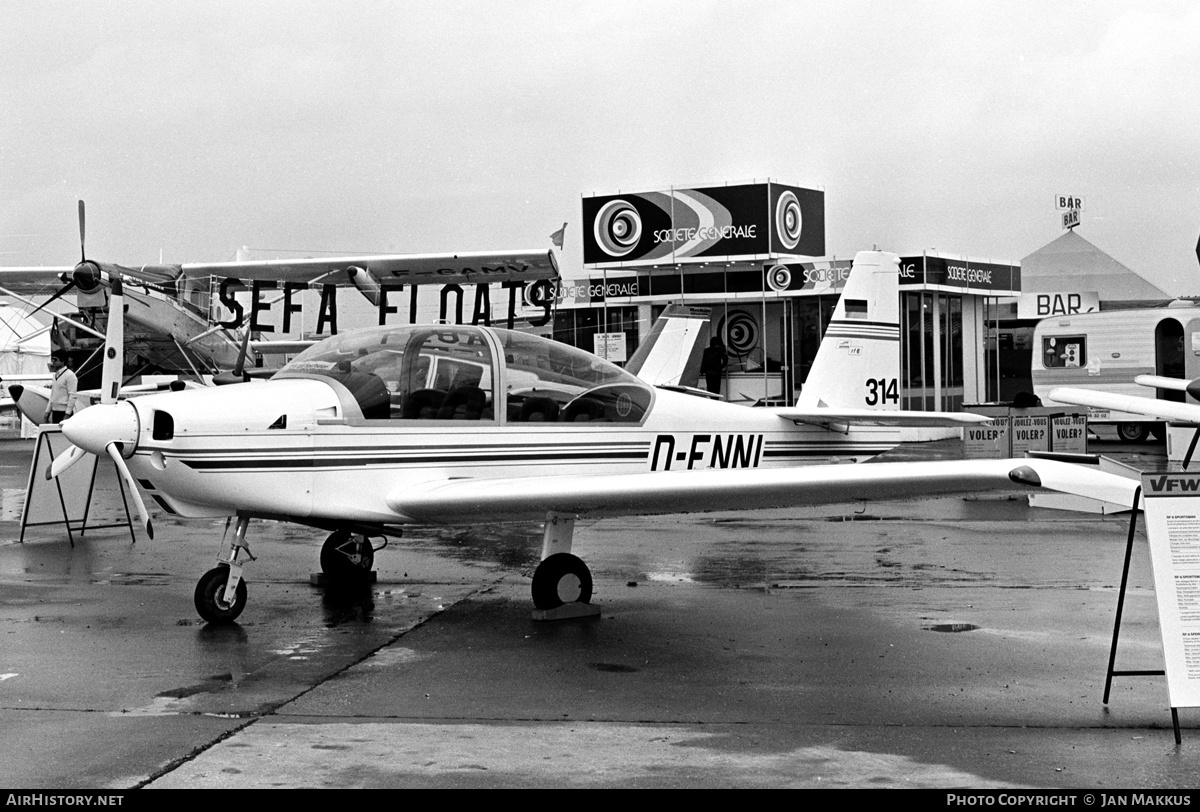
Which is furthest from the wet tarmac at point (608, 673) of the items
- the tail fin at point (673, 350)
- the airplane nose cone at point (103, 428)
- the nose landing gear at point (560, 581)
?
the tail fin at point (673, 350)

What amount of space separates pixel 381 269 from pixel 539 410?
22.5 metres

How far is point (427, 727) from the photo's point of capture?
5520 millimetres

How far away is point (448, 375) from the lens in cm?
870

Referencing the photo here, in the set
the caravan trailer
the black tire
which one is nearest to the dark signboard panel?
the caravan trailer

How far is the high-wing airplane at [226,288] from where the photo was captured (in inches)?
1031

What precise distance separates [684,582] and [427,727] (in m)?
4.51

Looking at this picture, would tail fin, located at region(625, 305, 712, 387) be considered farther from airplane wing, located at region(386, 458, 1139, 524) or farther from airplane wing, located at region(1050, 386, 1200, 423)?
A: airplane wing, located at region(1050, 386, 1200, 423)

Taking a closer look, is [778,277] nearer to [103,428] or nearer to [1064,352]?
[1064,352]

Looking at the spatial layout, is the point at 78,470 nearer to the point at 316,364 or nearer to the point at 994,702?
the point at 316,364

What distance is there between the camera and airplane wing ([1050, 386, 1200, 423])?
7.13 meters

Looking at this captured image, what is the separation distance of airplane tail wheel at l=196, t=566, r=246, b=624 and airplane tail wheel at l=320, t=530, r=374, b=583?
5.04ft

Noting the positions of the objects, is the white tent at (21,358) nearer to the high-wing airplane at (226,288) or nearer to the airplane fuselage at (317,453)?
the high-wing airplane at (226,288)

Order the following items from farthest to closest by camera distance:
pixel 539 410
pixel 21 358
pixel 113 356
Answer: pixel 21 358 → pixel 113 356 → pixel 539 410

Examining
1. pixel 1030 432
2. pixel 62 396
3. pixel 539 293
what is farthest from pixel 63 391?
pixel 1030 432
